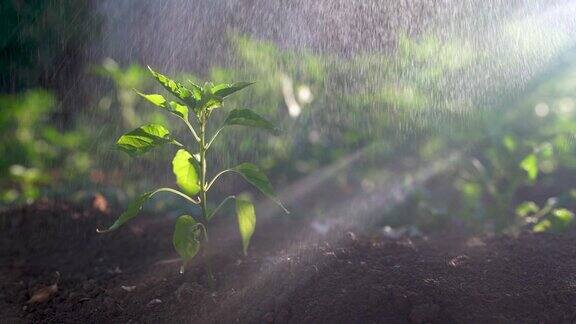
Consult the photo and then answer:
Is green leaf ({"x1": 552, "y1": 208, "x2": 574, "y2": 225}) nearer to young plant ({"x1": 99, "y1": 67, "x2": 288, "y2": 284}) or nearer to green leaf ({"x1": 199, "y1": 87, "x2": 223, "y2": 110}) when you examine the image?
young plant ({"x1": 99, "y1": 67, "x2": 288, "y2": 284})

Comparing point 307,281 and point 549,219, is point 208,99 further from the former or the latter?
point 549,219

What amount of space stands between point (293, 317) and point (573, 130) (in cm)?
206

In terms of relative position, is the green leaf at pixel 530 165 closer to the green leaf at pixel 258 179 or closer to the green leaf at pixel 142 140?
the green leaf at pixel 258 179


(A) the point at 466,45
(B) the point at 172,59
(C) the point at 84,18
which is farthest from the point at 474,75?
(C) the point at 84,18

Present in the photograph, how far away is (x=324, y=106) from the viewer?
153 inches

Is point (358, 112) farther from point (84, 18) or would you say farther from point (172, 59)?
point (84, 18)

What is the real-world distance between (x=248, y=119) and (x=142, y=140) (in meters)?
0.29

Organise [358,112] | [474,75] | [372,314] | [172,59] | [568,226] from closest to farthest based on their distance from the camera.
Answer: [372,314]
[568,226]
[358,112]
[474,75]
[172,59]

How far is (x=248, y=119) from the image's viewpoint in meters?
2.05

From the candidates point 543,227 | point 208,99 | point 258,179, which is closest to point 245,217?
point 258,179

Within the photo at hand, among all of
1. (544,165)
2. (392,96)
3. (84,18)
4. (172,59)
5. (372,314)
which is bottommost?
(372,314)

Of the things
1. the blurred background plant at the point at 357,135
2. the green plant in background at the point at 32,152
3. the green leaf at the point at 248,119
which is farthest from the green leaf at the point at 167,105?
the green plant in background at the point at 32,152

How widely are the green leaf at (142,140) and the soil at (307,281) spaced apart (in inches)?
17.8

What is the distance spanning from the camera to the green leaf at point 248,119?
79.3 inches
